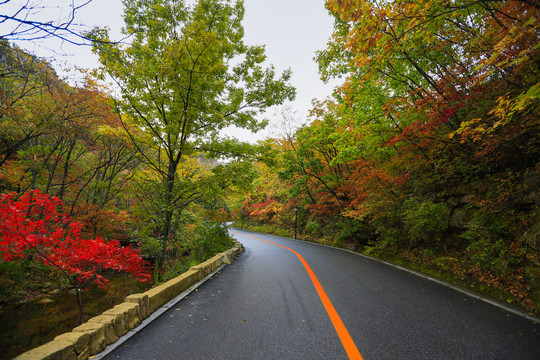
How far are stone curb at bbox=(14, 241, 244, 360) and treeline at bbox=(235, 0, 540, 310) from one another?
4.93 m

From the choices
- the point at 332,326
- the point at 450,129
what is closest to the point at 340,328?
the point at 332,326

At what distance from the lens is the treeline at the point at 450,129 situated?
10.8 feet

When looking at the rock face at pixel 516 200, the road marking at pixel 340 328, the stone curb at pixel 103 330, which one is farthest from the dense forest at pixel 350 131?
the road marking at pixel 340 328

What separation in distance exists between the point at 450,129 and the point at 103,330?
8.92 metres

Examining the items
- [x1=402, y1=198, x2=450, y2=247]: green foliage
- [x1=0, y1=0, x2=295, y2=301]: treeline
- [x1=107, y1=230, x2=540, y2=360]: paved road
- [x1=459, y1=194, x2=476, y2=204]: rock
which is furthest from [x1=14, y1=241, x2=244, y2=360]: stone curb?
[x1=459, y1=194, x2=476, y2=204]: rock

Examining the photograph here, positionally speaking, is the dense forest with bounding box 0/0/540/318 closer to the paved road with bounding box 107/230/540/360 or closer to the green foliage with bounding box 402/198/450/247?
the green foliage with bounding box 402/198/450/247

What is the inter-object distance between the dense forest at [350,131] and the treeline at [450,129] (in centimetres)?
5

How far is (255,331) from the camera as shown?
8.67 feet

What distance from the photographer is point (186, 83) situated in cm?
527

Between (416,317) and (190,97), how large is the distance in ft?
22.0

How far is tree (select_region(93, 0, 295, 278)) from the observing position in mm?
4984

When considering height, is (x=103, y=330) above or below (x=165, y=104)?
below

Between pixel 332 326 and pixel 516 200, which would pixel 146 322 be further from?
pixel 516 200

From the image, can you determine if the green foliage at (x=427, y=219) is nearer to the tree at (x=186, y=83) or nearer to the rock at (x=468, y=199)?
the rock at (x=468, y=199)
